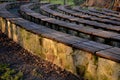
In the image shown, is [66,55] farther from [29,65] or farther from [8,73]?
[8,73]

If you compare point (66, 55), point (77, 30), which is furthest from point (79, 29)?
point (66, 55)

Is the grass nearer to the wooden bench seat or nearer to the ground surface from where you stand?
the ground surface

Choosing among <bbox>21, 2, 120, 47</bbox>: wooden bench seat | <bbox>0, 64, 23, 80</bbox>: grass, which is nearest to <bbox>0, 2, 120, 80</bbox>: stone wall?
<bbox>0, 64, 23, 80</bbox>: grass

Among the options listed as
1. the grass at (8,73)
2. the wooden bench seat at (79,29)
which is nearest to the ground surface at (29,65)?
the grass at (8,73)

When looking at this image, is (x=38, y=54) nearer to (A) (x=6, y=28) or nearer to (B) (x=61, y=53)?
→ (B) (x=61, y=53)

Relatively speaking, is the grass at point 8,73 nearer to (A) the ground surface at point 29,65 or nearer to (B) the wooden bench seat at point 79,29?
(A) the ground surface at point 29,65

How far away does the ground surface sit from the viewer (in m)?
4.78

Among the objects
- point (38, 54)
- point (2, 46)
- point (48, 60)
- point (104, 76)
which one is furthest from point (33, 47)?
point (104, 76)

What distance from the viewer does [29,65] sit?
5328 mm

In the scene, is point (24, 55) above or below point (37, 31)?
below

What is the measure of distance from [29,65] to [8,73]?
675 millimetres

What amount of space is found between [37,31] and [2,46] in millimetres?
1373

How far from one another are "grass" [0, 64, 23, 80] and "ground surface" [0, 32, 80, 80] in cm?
11

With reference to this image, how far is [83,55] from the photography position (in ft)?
15.0
